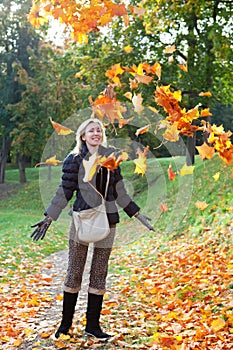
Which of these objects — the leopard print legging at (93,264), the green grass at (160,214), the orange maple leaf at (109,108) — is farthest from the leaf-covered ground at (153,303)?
the orange maple leaf at (109,108)

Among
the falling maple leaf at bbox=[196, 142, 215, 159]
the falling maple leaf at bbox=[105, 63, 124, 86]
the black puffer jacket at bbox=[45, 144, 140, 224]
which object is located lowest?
the black puffer jacket at bbox=[45, 144, 140, 224]

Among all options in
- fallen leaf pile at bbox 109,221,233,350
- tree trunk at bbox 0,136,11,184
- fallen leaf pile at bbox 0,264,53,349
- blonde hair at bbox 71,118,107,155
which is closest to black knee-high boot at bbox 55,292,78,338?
fallen leaf pile at bbox 0,264,53,349

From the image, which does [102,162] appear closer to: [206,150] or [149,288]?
[206,150]

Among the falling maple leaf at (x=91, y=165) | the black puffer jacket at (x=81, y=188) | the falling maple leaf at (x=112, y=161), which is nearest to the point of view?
the falling maple leaf at (x=91, y=165)

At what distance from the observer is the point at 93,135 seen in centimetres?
403

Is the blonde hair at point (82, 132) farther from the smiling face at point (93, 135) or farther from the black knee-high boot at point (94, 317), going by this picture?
the black knee-high boot at point (94, 317)

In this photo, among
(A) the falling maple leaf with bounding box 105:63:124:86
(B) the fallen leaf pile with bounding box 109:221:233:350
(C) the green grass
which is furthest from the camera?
(C) the green grass

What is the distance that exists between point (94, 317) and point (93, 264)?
487mm

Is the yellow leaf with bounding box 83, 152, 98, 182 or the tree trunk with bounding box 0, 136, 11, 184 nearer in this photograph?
the yellow leaf with bounding box 83, 152, 98, 182

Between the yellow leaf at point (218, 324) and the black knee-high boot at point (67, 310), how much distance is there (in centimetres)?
127

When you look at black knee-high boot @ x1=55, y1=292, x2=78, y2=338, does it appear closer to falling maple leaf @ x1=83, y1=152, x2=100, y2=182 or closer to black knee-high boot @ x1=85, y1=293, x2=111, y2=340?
black knee-high boot @ x1=85, y1=293, x2=111, y2=340

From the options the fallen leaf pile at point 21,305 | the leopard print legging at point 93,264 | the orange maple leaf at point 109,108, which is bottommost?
the fallen leaf pile at point 21,305

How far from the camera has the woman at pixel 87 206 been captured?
4012mm

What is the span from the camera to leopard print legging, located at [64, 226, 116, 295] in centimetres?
408
